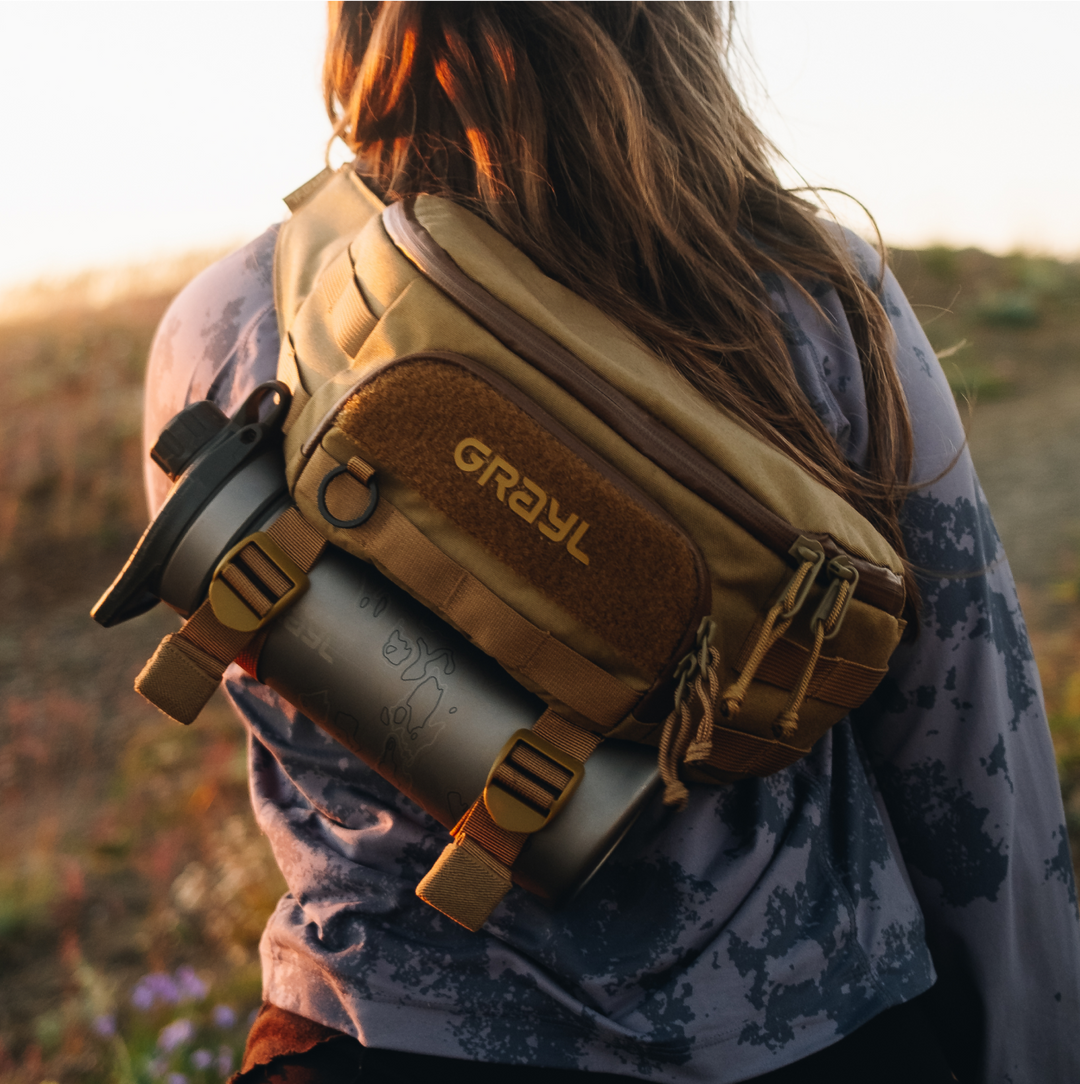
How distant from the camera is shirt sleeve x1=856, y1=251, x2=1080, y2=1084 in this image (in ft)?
4.55

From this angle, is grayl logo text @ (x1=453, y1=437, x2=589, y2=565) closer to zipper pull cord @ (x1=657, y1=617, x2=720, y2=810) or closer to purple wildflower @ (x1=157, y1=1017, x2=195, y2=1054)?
zipper pull cord @ (x1=657, y1=617, x2=720, y2=810)

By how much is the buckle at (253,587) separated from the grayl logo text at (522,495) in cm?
27

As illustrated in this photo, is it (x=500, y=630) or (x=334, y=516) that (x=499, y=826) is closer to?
(x=500, y=630)

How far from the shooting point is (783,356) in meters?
1.22

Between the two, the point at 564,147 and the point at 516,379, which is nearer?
the point at 516,379

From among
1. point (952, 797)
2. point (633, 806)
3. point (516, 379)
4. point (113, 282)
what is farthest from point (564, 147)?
point (113, 282)

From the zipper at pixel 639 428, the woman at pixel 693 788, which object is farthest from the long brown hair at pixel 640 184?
the zipper at pixel 639 428

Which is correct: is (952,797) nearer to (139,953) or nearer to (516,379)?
(516,379)

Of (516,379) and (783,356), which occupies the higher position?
(783,356)

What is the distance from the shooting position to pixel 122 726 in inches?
185

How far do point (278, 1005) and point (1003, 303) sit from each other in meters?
9.22

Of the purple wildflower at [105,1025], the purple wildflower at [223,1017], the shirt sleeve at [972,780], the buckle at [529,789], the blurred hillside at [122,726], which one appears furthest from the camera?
the blurred hillside at [122,726]

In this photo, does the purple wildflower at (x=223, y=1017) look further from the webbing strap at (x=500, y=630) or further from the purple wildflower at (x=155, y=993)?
the webbing strap at (x=500, y=630)

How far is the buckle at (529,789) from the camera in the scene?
3.51 feet
